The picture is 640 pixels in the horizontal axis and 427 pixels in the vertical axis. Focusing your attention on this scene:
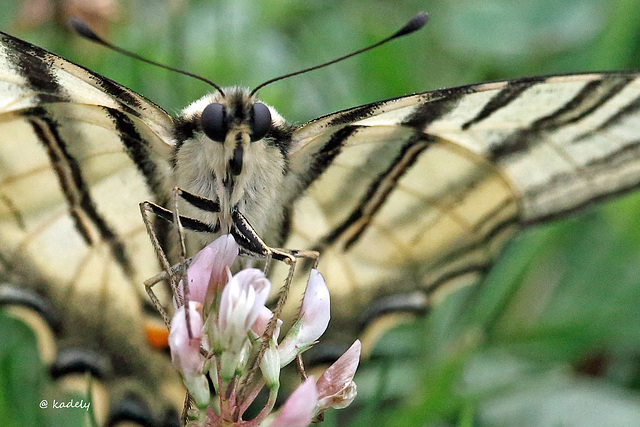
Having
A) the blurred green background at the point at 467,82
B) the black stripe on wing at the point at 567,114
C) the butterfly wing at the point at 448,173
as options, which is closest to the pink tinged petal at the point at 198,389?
the butterfly wing at the point at 448,173

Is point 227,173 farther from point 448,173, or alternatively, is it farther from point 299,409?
point 448,173

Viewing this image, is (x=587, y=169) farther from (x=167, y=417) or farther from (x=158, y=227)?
(x=167, y=417)

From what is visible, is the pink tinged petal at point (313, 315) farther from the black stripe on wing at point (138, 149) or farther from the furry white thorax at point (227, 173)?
the black stripe on wing at point (138, 149)

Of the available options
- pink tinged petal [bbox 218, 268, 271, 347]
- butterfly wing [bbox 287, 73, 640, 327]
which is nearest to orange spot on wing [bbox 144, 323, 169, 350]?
butterfly wing [bbox 287, 73, 640, 327]

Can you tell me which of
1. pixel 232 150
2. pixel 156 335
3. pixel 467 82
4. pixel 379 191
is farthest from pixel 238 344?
pixel 467 82

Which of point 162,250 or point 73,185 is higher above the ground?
point 73,185

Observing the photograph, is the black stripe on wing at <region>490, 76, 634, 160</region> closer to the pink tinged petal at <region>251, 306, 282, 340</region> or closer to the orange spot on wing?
the pink tinged petal at <region>251, 306, 282, 340</region>
